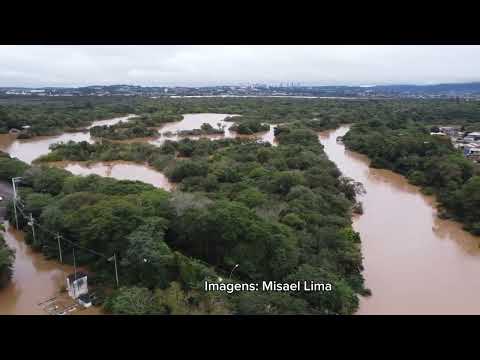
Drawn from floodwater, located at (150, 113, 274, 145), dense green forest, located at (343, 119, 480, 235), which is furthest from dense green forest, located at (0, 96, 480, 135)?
dense green forest, located at (343, 119, 480, 235)

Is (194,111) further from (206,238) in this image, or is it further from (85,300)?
(85,300)

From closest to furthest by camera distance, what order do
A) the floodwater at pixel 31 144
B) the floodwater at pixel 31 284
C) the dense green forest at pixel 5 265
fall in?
1. the floodwater at pixel 31 284
2. the dense green forest at pixel 5 265
3. the floodwater at pixel 31 144

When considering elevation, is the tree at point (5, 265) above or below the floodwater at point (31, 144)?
below

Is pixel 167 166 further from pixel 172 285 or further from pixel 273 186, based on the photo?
pixel 172 285

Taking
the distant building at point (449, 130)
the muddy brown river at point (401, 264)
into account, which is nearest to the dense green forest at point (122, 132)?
the muddy brown river at point (401, 264)

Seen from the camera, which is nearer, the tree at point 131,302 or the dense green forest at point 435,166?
the tree at point 131,302

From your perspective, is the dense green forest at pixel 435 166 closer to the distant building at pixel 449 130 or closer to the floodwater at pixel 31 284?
the distant building at pixel 449 130

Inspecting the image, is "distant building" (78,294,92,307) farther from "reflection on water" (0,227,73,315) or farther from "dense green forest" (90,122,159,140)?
"dense green forest" (90,122,159,140)
